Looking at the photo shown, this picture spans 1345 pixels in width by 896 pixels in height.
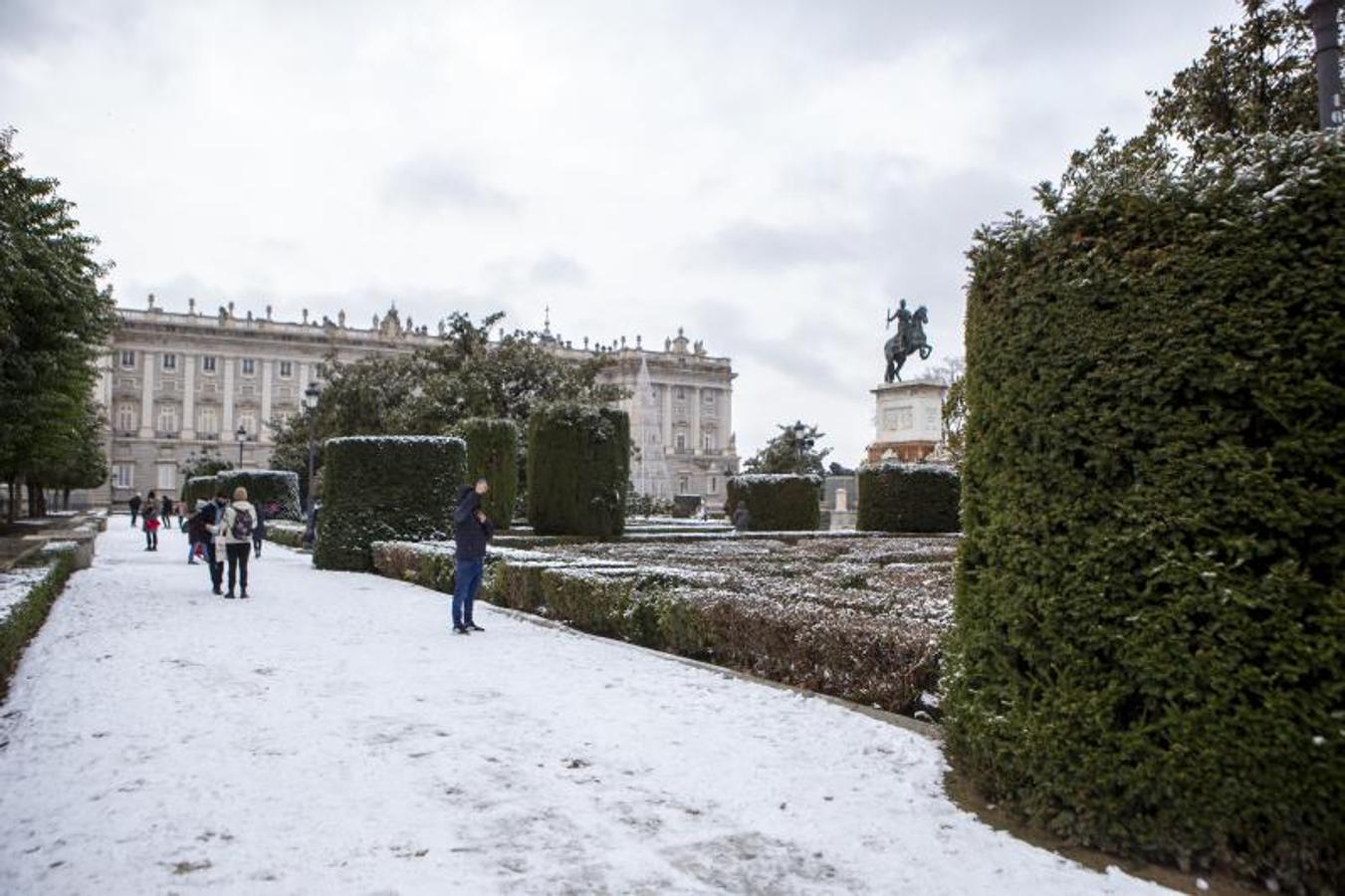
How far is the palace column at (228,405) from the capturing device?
82625 millimetres

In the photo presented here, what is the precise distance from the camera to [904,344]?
104ft

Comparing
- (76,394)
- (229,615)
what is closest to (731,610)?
(229,615)

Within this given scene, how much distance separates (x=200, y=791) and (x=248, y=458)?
87.2 m

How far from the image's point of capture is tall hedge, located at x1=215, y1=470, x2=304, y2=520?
104ft

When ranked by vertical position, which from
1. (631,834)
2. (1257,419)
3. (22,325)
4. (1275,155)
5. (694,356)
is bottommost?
(631,834)

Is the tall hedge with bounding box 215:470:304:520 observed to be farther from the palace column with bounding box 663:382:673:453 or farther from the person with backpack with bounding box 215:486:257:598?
the palace column with bounding box 663:382:673:453

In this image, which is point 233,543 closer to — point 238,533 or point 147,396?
point 238,533

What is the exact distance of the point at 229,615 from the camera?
10836mm

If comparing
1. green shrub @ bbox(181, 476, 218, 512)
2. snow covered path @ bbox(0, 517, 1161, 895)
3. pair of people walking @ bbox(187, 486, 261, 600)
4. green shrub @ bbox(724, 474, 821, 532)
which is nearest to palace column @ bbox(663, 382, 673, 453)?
green shrub @ bbox(181, 476, 218, 512)

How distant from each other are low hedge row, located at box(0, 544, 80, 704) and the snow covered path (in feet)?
0.99

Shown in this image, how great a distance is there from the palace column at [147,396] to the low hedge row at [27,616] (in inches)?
2897

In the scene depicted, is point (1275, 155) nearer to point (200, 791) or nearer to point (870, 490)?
point (200, 791)

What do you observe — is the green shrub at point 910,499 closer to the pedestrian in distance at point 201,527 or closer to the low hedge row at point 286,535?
the low hedge row at point 286,535

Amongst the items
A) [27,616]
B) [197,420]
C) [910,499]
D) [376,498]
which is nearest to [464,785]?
[27,616]
